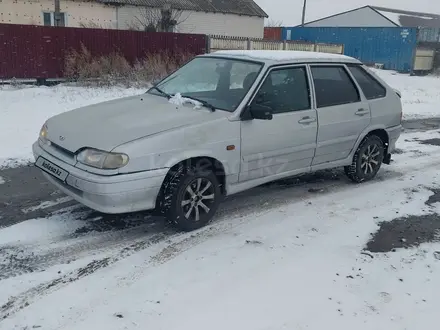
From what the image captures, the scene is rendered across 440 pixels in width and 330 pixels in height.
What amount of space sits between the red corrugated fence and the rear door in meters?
11.8

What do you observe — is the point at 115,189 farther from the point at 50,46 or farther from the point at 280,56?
the point at 50,46

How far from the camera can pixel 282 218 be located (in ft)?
15.8

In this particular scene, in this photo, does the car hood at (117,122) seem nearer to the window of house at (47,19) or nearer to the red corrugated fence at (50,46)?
the red corrugated fence at (50,46)

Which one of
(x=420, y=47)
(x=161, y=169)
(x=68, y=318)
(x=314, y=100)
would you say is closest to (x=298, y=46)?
(x=420, y=47)

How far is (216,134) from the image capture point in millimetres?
4328

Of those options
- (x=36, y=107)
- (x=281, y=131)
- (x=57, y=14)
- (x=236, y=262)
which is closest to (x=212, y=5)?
(x=57, y=14)

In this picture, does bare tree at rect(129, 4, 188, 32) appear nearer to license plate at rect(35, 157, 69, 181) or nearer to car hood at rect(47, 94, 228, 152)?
car hood at rect(47, 94, 228, 152)

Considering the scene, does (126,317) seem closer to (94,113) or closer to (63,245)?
(63,245)

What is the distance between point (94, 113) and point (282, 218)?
223 centimetres

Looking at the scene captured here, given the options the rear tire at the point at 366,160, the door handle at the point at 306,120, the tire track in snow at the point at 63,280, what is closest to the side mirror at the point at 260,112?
the door handle at the point at 306,120

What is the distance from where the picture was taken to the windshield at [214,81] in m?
4.74

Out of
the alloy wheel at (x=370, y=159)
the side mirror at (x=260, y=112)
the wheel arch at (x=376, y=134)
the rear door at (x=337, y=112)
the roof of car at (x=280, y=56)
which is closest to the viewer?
the side mirror at (x=260, y=112)

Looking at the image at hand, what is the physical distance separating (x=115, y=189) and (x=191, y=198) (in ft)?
2.58

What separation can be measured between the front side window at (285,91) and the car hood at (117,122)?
1.90 ft
